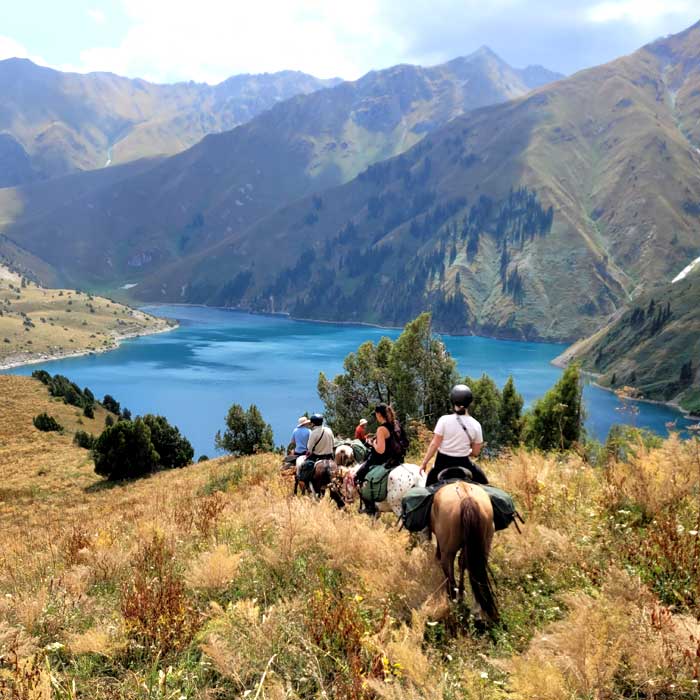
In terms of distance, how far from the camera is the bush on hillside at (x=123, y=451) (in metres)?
39.6

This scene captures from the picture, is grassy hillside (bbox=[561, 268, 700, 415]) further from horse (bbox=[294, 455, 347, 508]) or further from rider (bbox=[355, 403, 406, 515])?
rider (bbox=[355, 403, 406, 515])

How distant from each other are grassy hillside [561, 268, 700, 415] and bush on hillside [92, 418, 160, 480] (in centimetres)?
13126

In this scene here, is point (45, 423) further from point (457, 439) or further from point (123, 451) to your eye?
point (457, 439)

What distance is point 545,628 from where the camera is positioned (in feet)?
19.8

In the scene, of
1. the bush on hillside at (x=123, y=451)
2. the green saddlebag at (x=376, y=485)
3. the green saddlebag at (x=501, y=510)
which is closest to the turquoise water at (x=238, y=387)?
the bush on hillside at (x=123, y=451)

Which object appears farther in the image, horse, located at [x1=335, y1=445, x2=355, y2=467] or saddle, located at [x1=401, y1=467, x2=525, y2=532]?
horse, located at [x1=335, y1=445, x2=355, y2=467]

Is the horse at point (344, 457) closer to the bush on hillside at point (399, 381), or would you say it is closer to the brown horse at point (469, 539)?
the brown horse at point (469, 539)

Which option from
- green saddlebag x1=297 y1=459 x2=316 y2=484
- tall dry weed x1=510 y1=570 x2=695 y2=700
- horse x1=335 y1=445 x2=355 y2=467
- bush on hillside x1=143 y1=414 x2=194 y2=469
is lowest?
bush on hillside x1=143 y1=414 x2=194 y2=469

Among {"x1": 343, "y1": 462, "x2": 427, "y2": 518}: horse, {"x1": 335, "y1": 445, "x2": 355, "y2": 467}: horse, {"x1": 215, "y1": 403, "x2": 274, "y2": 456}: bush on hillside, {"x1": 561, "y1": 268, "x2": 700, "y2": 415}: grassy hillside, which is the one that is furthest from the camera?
{"x1": 561, "y1": 268, "x2": 700, "y2": 415}: grassy hillside

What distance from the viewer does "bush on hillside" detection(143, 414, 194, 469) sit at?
49781 mm

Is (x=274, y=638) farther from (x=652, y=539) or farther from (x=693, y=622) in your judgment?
(x=652, y=539)

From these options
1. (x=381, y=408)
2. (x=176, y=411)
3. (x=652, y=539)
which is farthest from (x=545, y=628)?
(x=176, y=411)

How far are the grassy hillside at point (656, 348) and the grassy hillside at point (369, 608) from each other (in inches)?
5570

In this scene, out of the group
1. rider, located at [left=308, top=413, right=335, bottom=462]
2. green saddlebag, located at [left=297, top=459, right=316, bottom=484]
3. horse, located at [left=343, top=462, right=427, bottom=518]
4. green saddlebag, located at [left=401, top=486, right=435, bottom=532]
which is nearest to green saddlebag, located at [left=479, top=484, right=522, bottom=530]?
green saddlebag, located at [left=401, top=486, right=435, bottom=532]
